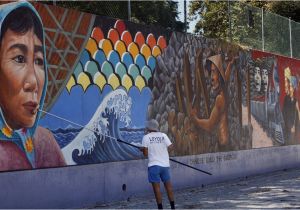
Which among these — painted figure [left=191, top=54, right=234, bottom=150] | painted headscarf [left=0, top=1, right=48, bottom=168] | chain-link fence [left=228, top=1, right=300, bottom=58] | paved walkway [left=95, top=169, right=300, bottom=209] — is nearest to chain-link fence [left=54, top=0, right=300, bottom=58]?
chain-link fence [left=228, top=1, right=300, bottom=58]

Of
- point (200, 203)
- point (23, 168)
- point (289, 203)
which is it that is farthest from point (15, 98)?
point (289, 203)

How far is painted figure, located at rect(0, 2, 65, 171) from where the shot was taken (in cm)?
978

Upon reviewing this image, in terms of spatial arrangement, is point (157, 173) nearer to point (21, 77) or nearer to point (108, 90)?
point (108, 90)

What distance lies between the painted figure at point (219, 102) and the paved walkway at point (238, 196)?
1463mm

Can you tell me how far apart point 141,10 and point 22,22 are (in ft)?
14.8

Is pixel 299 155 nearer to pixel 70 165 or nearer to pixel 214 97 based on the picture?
pixel 214 97

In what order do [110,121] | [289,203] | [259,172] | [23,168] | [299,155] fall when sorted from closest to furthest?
[23,168] < [289,203] < [110,121] < [259,172] < [299,155]

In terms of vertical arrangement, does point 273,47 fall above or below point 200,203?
above

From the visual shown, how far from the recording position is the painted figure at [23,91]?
9.78m

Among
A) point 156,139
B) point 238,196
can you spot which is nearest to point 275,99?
point 238,196

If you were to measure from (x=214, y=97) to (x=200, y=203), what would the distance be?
5.39m

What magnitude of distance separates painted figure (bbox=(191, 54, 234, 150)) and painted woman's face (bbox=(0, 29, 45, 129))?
6.63 meters

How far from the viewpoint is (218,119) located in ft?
54.3

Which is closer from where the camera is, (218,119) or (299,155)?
(218,119)
